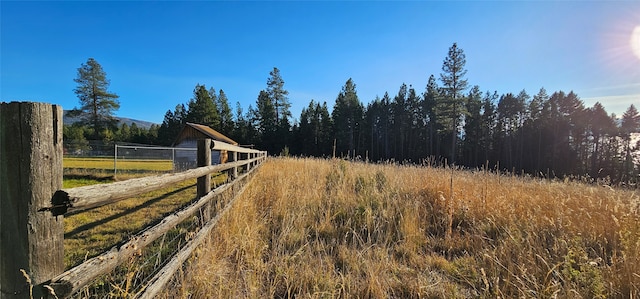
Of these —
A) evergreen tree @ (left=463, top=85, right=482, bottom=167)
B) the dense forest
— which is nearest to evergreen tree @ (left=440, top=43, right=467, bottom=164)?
the dense forest

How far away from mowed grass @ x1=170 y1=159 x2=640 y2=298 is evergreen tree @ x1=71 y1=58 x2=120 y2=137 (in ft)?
172

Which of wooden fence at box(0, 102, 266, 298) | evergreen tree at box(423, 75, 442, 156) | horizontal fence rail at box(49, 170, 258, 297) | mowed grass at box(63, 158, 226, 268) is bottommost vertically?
mowed grass at box(63, 158, 226, 268)

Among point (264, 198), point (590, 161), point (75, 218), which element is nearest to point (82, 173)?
point (75, 218)

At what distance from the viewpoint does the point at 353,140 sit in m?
50.3

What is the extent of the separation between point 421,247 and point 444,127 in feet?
119

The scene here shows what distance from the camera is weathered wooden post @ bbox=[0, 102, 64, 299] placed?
105cm

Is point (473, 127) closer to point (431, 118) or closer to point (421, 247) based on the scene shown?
point (431, 118)

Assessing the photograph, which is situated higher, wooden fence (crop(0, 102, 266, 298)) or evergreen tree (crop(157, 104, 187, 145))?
evergreen tree (crop(157, 104, 187, 145))

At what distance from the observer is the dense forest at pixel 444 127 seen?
35938 millimetres

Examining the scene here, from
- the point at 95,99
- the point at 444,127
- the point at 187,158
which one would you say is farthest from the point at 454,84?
the point at 95,99

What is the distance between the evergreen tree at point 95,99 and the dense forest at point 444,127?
149 cm

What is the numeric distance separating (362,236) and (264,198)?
80.0 inches

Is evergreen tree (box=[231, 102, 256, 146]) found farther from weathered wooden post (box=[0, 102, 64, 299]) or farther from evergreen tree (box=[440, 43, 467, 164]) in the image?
weathered wooden post (box=[0, 102, 64, 299])

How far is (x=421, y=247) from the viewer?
136 inches
